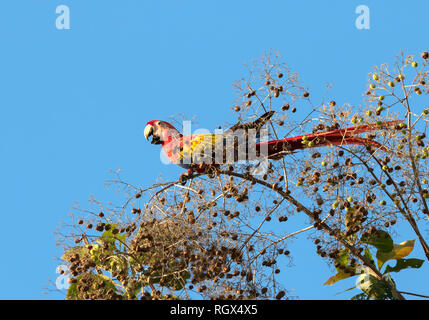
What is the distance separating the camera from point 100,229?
17.8 ft

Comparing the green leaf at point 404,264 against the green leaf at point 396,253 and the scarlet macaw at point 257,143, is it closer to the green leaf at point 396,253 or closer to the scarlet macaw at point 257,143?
the green leaf at point 396,253

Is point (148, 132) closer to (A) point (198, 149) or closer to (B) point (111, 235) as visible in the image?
(A) point (198, 149)

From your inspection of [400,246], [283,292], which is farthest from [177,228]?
[400,246]

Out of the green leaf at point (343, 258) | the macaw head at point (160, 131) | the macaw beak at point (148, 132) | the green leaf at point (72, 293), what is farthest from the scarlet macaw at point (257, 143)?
the green leaf at point (72, 293)

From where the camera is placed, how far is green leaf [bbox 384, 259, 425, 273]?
586 centimetres

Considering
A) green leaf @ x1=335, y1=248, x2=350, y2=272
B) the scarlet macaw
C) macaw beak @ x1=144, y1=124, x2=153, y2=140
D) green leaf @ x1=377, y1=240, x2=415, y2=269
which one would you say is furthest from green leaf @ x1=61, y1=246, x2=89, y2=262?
green leaf @ x1=377, y1=240, x2=415, y2=269

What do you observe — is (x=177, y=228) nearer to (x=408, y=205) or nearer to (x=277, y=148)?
(x=277, y=148)

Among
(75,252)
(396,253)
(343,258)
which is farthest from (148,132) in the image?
(396,253)

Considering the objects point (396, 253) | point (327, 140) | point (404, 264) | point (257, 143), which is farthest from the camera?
point (404, 264)

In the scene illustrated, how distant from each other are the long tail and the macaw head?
1.00 m

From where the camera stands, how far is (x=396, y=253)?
577 centimetres

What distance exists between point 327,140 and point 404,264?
1.39 m

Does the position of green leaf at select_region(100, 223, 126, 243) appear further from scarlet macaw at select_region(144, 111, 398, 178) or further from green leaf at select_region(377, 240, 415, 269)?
green leaf at select_region(377, 240, 415, 269)
